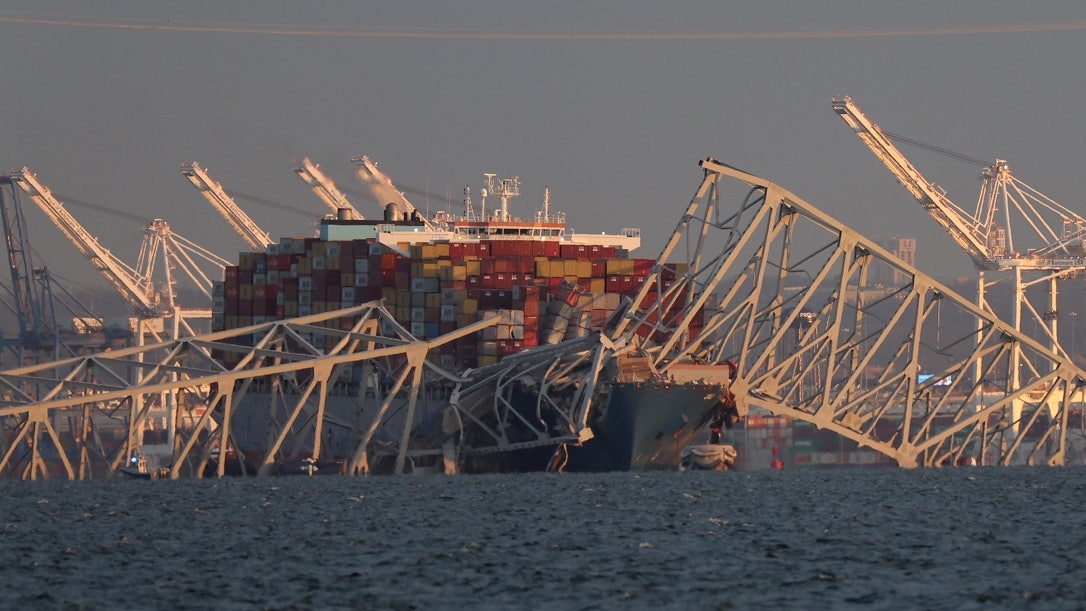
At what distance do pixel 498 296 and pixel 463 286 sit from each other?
191cm

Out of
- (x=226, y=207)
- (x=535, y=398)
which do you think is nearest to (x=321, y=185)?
(x=226, y=207)

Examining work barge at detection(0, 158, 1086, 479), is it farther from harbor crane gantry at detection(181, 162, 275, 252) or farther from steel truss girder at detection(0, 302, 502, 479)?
harbor crane gantry at detection(181, 162, 275, 252)

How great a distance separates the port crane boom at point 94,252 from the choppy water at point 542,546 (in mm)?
75992

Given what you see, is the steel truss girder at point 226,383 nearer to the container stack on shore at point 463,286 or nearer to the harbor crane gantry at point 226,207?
the container stack on shore at point 463,286

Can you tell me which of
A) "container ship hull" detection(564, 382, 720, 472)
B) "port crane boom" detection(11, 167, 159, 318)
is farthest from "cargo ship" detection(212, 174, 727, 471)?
"port crane boom" detection(11, 167, 159, 318)

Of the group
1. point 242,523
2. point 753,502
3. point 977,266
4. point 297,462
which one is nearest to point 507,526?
point 242,523

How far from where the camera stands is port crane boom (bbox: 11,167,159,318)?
150m

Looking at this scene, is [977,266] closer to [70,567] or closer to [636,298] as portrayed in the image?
[636,298]

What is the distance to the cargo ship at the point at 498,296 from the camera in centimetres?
7594

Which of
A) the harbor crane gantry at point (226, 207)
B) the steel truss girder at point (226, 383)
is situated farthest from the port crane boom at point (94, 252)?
→ the steel truss girder at point (226, 383)

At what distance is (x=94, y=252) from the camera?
153m

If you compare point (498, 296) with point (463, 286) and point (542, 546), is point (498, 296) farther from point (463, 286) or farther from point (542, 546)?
point (542, 546)

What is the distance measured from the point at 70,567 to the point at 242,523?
11.9 m

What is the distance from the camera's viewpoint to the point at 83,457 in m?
80.4
